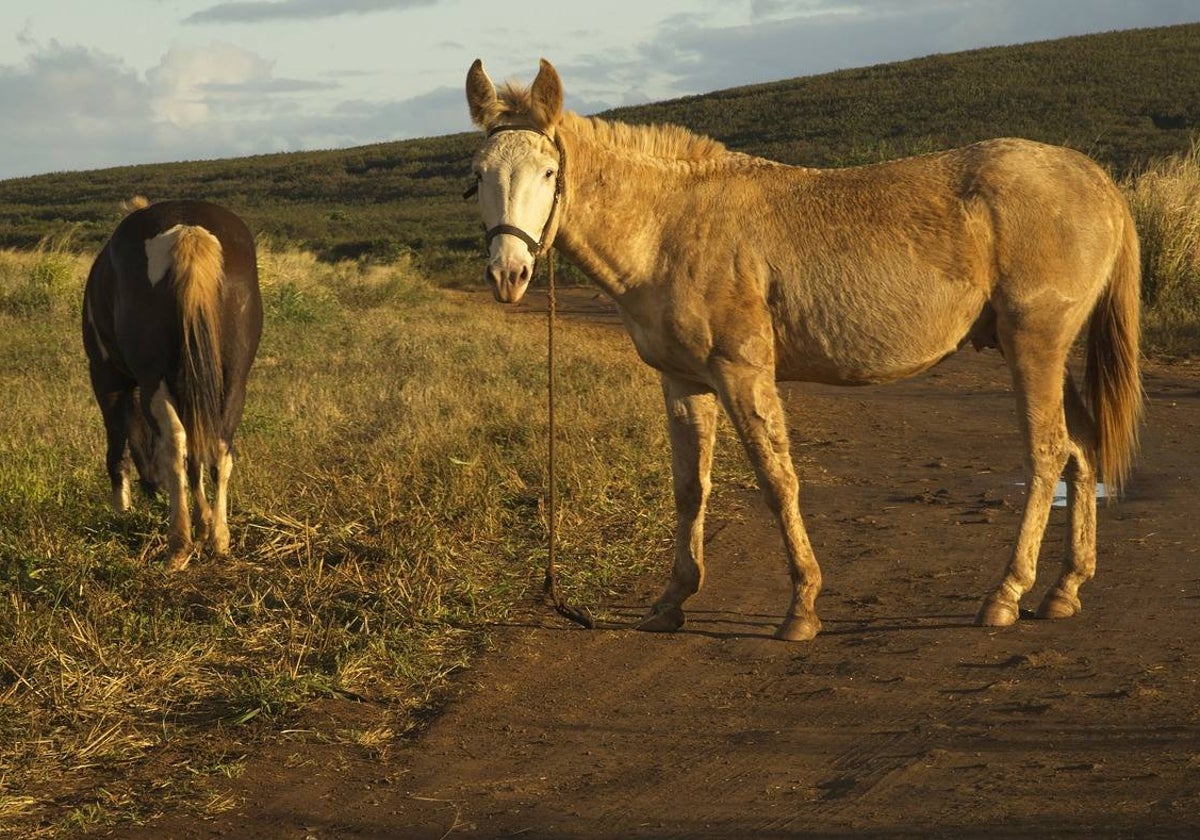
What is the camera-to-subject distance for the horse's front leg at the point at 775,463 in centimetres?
586

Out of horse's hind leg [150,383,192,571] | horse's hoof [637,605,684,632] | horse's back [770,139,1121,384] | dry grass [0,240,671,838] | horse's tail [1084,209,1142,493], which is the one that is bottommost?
horse's hoof [637,605,684,632]

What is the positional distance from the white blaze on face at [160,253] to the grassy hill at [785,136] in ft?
72.4

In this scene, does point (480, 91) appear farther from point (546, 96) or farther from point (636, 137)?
point (636, 137)

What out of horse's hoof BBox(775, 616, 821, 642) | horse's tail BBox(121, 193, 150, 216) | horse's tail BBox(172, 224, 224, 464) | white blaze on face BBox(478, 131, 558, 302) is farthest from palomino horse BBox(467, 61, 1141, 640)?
horse's tail BBox(121, 193, 150, 216)

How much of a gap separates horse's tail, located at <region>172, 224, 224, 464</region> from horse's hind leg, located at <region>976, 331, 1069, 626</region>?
3.87 meters

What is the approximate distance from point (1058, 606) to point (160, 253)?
4723 mm

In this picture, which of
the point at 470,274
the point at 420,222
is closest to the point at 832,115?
the point at 420,222

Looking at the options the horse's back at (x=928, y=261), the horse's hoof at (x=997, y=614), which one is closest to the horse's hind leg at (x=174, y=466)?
the horse's back at (x=928, y=261)

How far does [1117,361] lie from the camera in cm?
640

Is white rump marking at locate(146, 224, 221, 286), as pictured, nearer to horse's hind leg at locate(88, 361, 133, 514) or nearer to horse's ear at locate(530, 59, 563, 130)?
horse's hind leg at locate(88, 361, 133, 514)

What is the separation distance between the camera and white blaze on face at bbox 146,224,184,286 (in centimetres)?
729

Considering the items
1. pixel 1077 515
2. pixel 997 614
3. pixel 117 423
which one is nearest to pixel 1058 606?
pixel 997 614

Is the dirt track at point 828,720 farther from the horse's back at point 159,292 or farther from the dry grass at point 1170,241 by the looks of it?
the dry grass at point 1170,241

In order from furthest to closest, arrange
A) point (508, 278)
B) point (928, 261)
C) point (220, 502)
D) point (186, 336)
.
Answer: point (220, 502) < point (186, 336) < point (928, 261) < point (508, 278)
